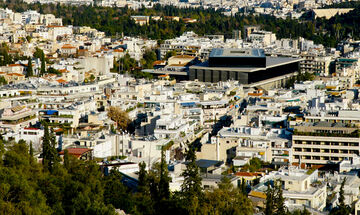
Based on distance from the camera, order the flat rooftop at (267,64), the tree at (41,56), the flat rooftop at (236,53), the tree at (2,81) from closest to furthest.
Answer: the tree at (2,81)
the tree at (41,56)
the flat rooftop at (267,64)
the flat rooftop at (236,53)

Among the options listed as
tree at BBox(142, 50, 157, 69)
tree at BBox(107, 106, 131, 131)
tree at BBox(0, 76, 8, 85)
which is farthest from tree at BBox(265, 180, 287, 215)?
tree at BBox(142, 50, 157, 69)

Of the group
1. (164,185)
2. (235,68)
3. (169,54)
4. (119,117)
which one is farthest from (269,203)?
(169,54)

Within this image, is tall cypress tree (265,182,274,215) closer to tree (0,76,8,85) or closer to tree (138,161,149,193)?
tree (138,161,149,193)

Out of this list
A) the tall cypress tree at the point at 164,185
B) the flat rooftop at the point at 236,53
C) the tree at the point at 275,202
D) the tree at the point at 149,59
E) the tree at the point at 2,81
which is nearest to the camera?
the tree at the point at 275,202

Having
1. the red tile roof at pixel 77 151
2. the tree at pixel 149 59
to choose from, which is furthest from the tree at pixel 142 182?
the tree at pixel 149 59

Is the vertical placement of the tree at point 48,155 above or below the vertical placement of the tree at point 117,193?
above

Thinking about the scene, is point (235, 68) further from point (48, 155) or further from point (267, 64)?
point (48, 155)

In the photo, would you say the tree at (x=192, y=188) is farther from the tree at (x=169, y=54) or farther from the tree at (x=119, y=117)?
the tree at (x=169, y=54)

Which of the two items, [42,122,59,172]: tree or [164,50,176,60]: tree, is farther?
[164,50,176,60]: tree

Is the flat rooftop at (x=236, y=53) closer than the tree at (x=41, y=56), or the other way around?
the tree at (x=41, y=56)
